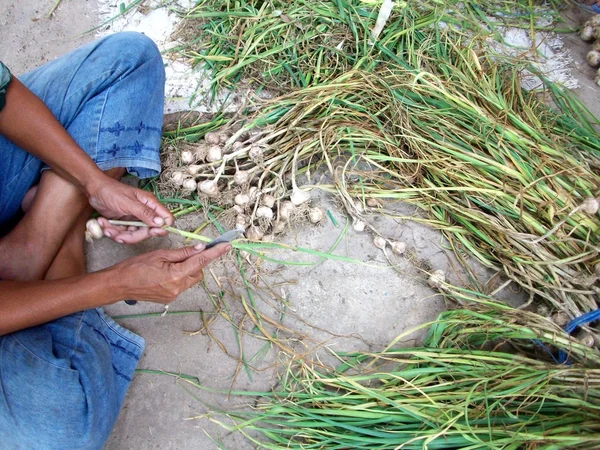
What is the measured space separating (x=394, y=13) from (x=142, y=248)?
107cm

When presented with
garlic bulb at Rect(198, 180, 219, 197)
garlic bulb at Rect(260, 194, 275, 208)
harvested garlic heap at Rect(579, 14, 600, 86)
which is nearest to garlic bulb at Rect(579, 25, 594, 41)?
harvested garlic heap at Rect(579, 14, 600, 86)

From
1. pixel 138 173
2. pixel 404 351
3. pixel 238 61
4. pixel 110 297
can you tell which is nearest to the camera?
pixel 110 297

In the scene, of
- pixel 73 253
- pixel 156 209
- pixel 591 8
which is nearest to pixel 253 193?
pixel 156 209

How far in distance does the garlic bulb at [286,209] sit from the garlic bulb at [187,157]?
0.95ft

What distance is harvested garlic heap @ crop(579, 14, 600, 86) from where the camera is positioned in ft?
5.41

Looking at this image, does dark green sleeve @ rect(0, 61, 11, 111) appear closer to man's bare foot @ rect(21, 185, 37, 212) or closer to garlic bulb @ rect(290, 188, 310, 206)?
man's bare foot @ rect(21, 185, 37, 212)

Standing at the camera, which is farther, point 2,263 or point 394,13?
point 394,13

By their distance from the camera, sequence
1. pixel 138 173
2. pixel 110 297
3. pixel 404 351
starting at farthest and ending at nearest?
pixel 138 173 < pixel 404 351 < pixel 110 297

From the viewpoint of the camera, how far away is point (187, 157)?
1382 mm

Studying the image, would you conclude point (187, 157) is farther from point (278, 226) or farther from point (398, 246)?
point (398, 246)

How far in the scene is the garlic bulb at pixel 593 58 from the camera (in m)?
1.64

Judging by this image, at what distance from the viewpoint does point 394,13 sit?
62.0 inches

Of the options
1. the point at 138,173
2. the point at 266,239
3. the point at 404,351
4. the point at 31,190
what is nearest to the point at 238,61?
the point at 138,173

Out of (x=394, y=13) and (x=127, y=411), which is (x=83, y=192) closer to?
(x=127, y=411)
